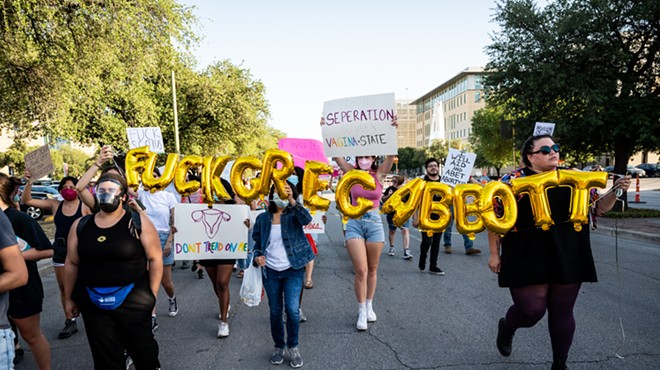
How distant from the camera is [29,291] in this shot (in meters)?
3.03

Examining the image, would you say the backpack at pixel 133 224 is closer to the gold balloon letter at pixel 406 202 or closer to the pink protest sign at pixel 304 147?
the gold balloon letter at pixel 406 202

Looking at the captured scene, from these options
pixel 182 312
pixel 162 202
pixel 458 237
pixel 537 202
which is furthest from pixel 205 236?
pixel 458 237

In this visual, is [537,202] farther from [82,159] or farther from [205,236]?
[82,159]

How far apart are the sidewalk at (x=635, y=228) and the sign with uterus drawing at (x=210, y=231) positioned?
32.2ft

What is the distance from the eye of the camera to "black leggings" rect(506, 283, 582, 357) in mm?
2904

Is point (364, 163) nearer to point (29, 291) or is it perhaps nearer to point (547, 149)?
point (547, 149)

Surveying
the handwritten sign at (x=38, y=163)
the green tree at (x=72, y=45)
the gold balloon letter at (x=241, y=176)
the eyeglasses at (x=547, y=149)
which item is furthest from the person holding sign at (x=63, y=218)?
the green tree at (x=72, y=45)

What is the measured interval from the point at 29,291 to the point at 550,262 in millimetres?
3932

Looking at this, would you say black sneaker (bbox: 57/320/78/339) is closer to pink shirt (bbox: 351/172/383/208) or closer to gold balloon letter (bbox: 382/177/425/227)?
pink shirt (bbox: 351/172/383/208)

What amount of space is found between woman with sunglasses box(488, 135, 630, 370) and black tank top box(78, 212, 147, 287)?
8.99 ft

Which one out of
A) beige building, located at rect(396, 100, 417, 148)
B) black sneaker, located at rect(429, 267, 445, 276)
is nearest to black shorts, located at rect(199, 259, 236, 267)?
black sneaker, located at rect(429, 267, 445, 276)

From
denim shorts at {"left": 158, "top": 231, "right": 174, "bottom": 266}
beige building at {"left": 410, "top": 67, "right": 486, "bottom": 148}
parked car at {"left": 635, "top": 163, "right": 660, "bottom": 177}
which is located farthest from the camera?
beige building at {"left": 410, "top": 67, "right": 486, "bottom": 148}

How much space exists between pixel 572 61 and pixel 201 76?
18699 mm

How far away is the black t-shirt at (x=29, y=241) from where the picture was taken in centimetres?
301
